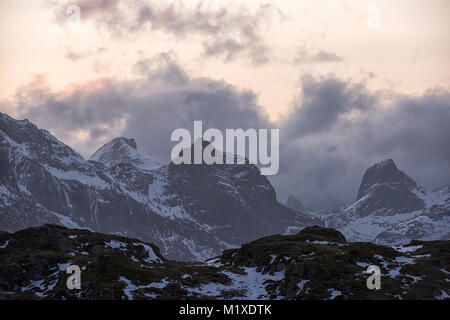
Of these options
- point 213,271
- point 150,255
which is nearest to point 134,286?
point 213,271

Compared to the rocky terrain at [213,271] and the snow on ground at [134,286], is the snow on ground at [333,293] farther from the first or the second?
the snow on ground at [134,286]

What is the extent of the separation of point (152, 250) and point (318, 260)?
38078 mm

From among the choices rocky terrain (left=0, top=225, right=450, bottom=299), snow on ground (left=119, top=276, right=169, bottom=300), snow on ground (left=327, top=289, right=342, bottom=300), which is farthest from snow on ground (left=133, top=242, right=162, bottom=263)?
snow on ground (left=327, top=289, right=342, bottom=300)

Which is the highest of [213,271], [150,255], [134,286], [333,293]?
[150,255]

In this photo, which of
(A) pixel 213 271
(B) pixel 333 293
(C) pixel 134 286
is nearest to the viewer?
(B) pixel 333 293

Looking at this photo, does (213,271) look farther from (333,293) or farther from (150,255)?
(333,293)

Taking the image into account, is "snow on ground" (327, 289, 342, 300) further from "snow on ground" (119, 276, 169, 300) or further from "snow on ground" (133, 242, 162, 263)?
"snow on ground" (133, 242, 162, 263)

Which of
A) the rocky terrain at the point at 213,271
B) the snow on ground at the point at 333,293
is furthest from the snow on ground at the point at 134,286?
the snow on ground at the point at 333,293

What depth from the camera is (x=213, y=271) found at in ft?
389

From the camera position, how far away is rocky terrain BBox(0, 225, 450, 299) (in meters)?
97.9

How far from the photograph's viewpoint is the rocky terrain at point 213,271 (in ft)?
321

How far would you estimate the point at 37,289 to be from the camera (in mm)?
99125
